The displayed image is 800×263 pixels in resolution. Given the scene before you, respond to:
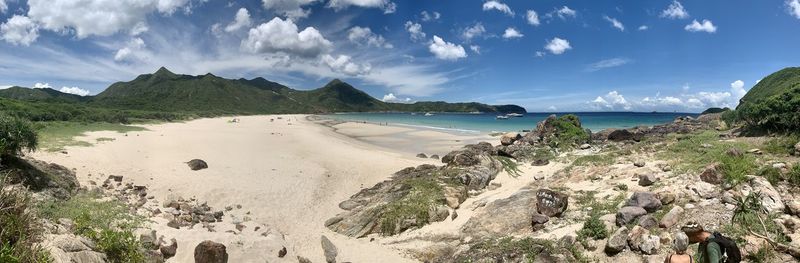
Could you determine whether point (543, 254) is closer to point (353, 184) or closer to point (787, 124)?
point (353, 184)

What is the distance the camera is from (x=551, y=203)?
11.5m

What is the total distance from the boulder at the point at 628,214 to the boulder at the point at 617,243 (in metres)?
0.74

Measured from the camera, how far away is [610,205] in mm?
11031

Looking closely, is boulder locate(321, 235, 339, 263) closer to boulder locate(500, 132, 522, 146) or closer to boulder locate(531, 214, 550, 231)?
boulder locate(531, 214, 550, 231)

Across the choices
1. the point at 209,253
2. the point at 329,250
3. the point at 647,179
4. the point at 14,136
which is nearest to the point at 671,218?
the point at 647,179

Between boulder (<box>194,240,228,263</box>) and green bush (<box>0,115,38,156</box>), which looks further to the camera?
green bush (<box>0,115,38,156</box>)

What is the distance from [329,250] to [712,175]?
1103 centimetres

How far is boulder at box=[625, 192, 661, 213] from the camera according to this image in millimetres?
9938

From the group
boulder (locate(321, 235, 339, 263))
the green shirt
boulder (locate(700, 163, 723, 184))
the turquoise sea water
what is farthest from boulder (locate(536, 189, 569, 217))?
the turquoise sea water

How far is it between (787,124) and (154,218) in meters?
25.2

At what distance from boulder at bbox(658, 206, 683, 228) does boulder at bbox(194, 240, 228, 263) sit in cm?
1082

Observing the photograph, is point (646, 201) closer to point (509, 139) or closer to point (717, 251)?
point (717, 251)

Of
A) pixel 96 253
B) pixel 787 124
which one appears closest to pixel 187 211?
pixel 96 253

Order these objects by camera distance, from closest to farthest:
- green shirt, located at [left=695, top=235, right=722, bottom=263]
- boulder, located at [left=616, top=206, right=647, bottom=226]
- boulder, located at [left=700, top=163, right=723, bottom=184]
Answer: green shirt, located at [left=695, top=235, right=722, bottom=263] < boulder, located at [left=616, top=206, right=647, bottom=226] < boulder, located at [left=700, top=163, right=723, bottom=184]
